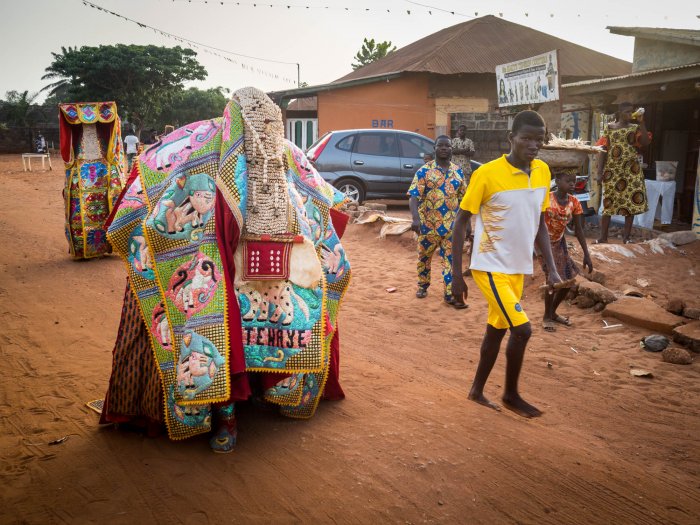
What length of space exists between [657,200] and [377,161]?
6.06m

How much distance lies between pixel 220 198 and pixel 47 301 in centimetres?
472

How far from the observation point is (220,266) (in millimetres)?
3355

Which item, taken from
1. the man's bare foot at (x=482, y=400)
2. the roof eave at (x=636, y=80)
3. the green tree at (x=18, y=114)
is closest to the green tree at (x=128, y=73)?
the green tree at (x=18, y=114)

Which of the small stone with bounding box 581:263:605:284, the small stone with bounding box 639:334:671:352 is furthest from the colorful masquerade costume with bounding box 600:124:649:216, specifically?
the small stone with bounding box 639:334:671:352

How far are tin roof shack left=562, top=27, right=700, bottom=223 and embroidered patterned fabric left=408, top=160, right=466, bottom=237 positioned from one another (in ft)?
19.8

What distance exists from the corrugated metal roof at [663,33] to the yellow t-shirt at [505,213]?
1097cm

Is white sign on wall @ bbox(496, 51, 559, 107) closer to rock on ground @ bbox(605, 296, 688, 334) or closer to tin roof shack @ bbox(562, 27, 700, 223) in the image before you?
tin roof shack @ bbox(562, 27, 700, 223)

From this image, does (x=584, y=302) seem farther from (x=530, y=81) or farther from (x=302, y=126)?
(x=302, y=126)

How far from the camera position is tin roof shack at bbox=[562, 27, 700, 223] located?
40.7 ft

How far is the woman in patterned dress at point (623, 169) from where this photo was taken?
9469 millimetres

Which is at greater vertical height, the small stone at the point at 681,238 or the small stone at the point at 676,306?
the small stone at the point at 681,238

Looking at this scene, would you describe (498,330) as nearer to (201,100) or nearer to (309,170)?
(309,170)

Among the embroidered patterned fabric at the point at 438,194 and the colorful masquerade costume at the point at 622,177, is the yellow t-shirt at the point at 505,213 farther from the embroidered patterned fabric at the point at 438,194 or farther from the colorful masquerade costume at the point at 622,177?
the colorful masquerade costume at the point at 622,177

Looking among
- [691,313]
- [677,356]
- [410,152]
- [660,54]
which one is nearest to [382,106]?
[410,152]
